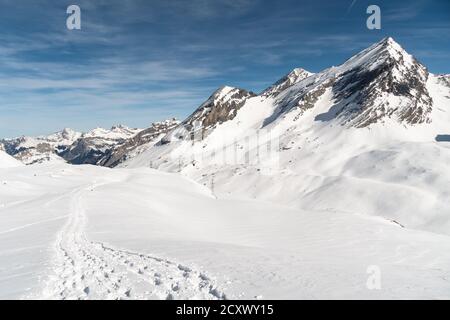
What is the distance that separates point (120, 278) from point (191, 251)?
17.6ft

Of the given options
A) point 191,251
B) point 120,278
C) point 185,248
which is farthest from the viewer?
point 185,248

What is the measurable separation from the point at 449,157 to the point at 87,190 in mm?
136750

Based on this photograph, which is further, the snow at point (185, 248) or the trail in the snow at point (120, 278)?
the snow at point (185, 248)

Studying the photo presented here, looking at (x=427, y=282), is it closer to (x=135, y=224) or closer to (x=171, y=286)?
(x=171, y=286)

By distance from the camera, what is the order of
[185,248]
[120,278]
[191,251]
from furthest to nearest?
[185,248] < [191,251] < [120,278]

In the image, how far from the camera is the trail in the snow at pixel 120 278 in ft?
43.9

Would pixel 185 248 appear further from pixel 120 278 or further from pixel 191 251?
pixel 120 278

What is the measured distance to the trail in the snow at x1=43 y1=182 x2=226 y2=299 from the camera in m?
13.4

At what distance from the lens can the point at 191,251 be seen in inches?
795

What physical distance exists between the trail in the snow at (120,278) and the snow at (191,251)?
43mm

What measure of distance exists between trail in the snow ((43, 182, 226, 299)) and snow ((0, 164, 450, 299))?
4 cm

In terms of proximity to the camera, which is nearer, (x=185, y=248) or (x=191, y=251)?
(x=191, y=251)

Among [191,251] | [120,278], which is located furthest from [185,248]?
[120,278]
